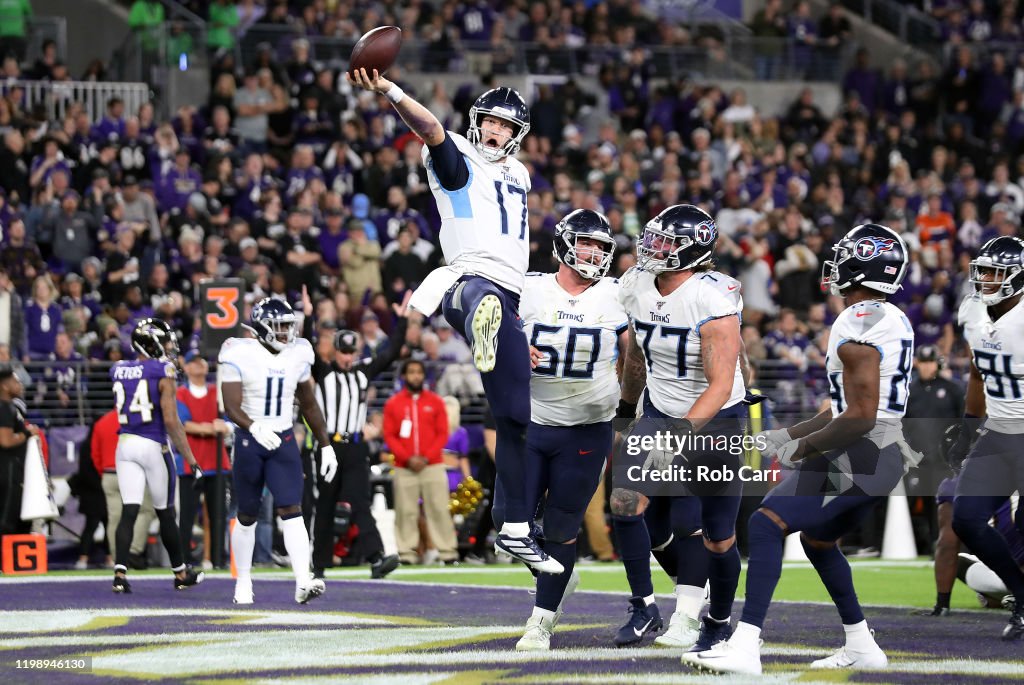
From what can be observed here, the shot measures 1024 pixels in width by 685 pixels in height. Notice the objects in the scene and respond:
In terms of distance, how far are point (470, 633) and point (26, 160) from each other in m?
11.3

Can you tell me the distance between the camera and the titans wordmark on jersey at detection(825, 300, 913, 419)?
22.7 feet

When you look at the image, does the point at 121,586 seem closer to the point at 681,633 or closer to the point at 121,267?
the point at 681,633

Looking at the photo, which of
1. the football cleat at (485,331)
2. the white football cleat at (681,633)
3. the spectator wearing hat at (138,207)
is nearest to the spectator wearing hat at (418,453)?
the spectator wearing hat at (138,207)

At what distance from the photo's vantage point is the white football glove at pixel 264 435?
34.7 feet

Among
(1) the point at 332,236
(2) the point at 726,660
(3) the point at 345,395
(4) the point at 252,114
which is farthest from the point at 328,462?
(4) the point at 252,114

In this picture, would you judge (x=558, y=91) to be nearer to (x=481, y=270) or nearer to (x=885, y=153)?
(x=885, y=153)

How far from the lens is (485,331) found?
6.96 meters

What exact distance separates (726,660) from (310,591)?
13.5 feet

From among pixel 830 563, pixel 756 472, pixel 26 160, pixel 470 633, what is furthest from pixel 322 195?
pixel 830 563

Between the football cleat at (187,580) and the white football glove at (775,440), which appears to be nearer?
the white football glove at (775,440)

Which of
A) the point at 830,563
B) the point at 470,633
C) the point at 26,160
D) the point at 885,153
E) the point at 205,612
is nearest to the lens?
the point at 830,563

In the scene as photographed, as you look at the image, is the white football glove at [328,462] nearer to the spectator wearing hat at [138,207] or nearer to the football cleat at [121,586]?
the football cleat at [121,586]

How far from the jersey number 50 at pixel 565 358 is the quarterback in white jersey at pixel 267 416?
126 inches

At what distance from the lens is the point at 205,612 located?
9.41 metres
